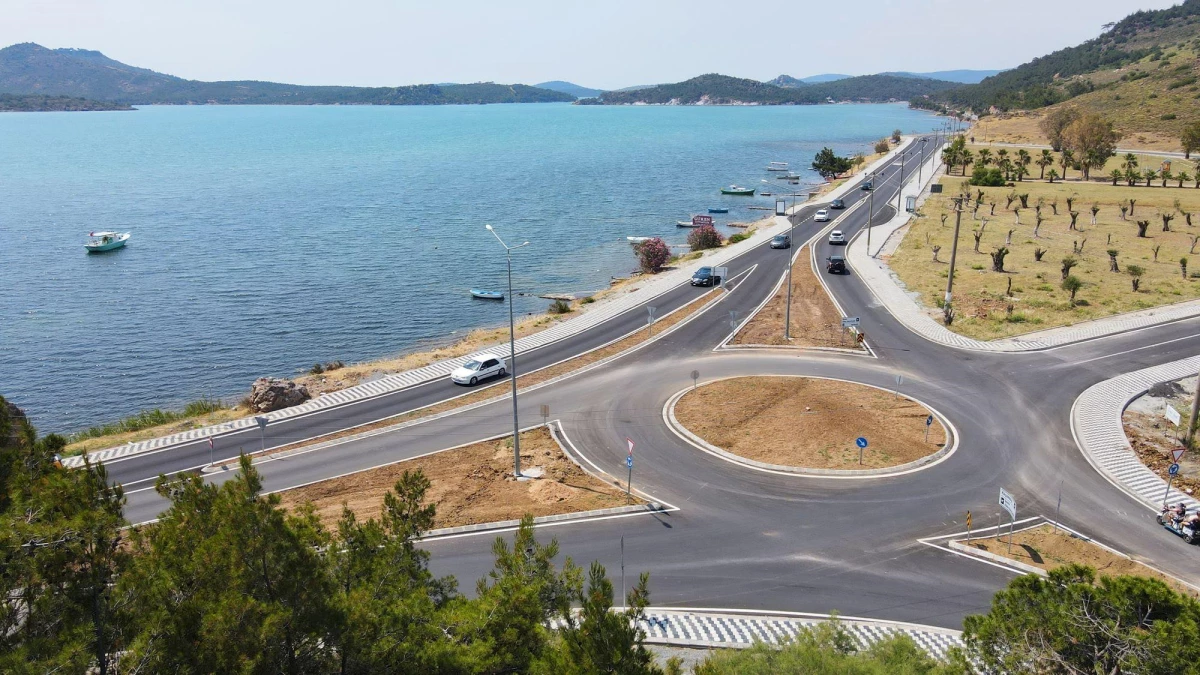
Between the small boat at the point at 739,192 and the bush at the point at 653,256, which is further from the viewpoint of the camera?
the small boat at the point at 739,192

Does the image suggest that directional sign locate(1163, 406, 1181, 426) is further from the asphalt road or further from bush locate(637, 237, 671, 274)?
bush locate(637, 237, 671, 274)

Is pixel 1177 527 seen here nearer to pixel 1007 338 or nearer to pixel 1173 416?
pixel 1173 416

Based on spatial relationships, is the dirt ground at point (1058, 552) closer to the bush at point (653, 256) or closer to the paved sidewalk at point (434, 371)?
the paved sidewalk at point (434, 371)

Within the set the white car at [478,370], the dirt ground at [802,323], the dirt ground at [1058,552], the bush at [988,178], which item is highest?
the bush at [988,178]

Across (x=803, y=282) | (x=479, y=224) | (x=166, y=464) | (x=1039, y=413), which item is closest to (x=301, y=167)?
(x=479, y=224)

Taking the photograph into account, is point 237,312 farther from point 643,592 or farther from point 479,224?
point 643,592

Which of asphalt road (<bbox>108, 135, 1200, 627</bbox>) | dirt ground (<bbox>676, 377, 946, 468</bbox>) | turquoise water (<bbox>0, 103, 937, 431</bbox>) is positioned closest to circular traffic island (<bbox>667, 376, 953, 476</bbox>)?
dirt ground (<bbox>676, 377, 946, 468</bbox>)

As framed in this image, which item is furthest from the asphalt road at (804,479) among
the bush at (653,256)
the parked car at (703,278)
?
the bush at (653,256)
